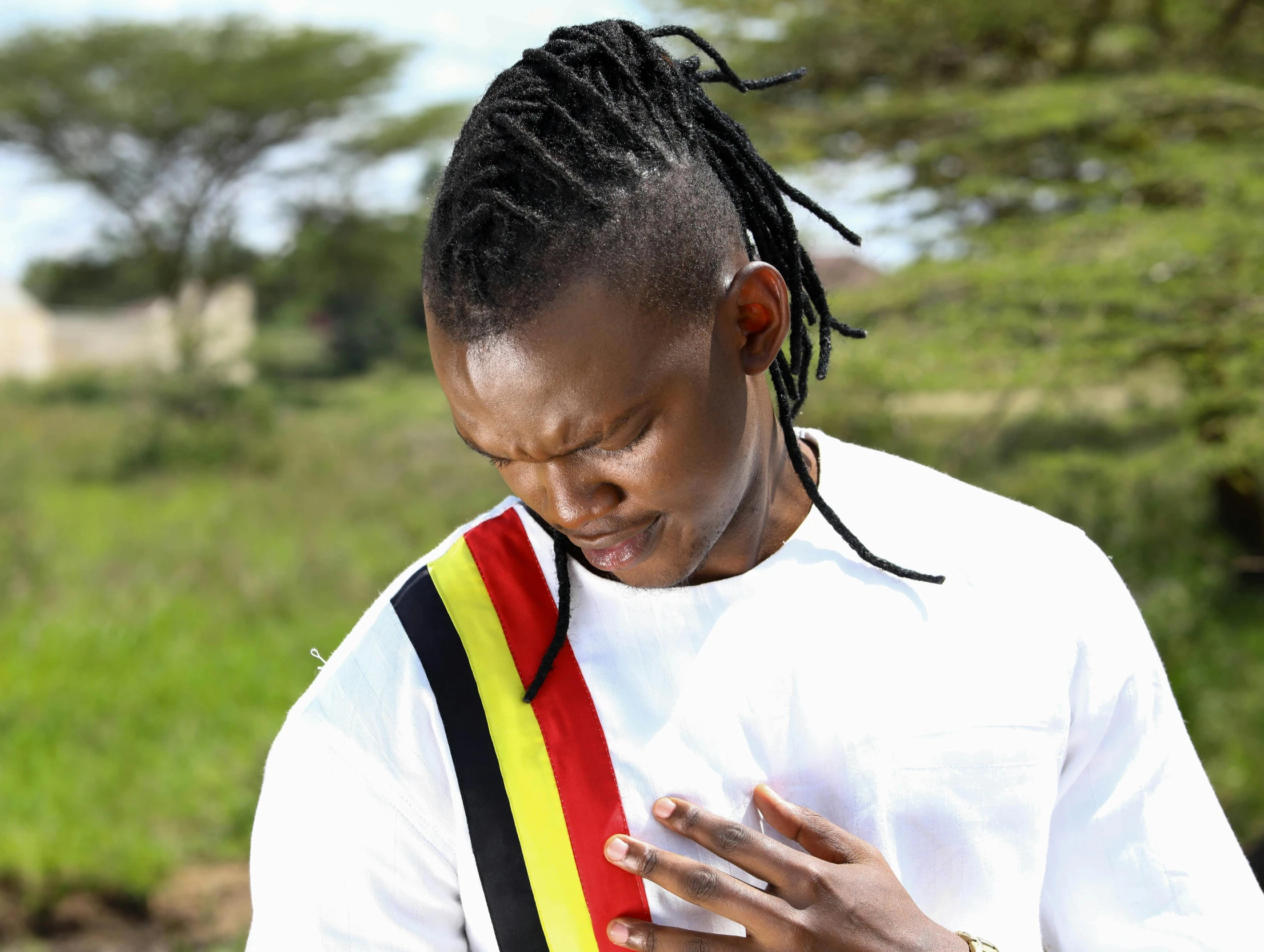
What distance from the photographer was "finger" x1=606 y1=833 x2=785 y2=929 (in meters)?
1.12

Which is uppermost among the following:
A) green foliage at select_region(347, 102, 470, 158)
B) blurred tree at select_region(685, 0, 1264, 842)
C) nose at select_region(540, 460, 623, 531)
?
nose at select_region(540, 460, 623, 531)

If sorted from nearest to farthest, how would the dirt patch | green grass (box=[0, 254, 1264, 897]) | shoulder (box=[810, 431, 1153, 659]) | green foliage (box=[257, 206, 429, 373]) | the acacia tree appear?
1. shoulder (box=[810, 431, 1153, 659])
2. the dirt patch
3. green grass (box=[0, 254, 1264, 897])
4. the acacia tree
5. green foliage (box=[257, 206, 429, 373])

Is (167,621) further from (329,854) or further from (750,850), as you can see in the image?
(750,850)

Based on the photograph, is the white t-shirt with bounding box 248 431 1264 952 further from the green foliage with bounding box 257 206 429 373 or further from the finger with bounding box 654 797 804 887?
the green foliage with bounding box 257 206 429 373

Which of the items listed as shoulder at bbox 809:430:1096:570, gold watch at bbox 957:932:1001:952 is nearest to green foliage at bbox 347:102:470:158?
shoulder at bbox 809:430:1096:570

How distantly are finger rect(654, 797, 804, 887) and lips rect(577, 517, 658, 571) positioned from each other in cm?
27

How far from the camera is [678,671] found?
125cm

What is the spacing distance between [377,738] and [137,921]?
143 inches

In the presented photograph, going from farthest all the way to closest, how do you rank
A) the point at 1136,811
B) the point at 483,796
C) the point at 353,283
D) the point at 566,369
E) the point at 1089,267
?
the point at 353,283 → the point at 1089,267 → the point at 1136,811 → the point at 483,796 → the point at 566,369

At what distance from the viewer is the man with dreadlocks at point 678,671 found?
3.68ft

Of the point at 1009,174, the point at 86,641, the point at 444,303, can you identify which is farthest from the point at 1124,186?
the point at 86,641

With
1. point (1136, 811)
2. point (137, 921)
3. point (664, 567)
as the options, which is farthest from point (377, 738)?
point (137, 921)

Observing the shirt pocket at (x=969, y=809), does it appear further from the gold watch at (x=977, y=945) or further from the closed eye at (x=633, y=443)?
the closed eye at (x=633, y=443)

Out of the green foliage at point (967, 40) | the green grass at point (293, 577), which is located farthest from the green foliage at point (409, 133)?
the green foliage at point (967, 40)
